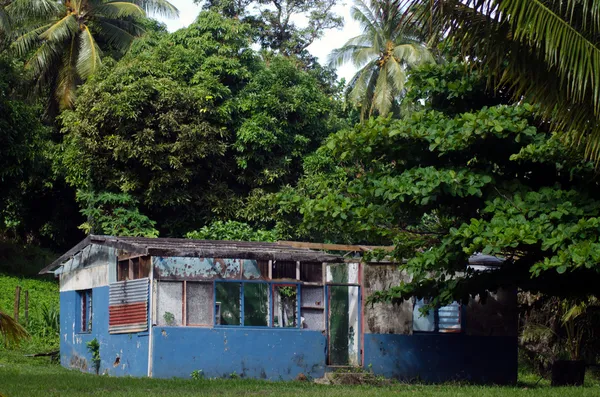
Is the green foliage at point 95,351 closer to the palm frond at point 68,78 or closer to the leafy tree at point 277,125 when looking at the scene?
the leafy tree at point 277,125

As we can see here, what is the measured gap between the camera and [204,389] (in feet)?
54.2

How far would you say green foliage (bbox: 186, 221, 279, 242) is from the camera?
28672mm

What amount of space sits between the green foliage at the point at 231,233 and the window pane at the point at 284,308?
27.2ft

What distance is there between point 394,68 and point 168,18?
9.37m

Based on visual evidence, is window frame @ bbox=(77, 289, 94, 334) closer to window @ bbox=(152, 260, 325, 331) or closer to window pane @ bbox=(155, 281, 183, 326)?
window @ bbox=(152, 260, 325, 331)

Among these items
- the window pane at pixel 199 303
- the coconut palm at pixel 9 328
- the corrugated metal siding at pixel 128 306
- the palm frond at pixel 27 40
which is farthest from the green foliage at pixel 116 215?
the coconut palm at pixel 9 328

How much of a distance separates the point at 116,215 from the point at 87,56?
7.19 m

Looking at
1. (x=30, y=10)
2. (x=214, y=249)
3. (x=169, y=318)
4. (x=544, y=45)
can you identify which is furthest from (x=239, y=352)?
(x=30, y=10)

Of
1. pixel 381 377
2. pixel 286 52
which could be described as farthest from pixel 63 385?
pixel 286 52

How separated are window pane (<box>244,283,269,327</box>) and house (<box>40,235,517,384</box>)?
0.02 metres

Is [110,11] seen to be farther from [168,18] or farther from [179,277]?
[179,277]

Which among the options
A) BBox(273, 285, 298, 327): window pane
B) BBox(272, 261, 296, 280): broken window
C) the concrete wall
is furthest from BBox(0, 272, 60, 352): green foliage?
the concrete wall

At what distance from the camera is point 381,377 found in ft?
66.2

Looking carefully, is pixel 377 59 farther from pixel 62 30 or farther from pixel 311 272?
pixel 311 272
